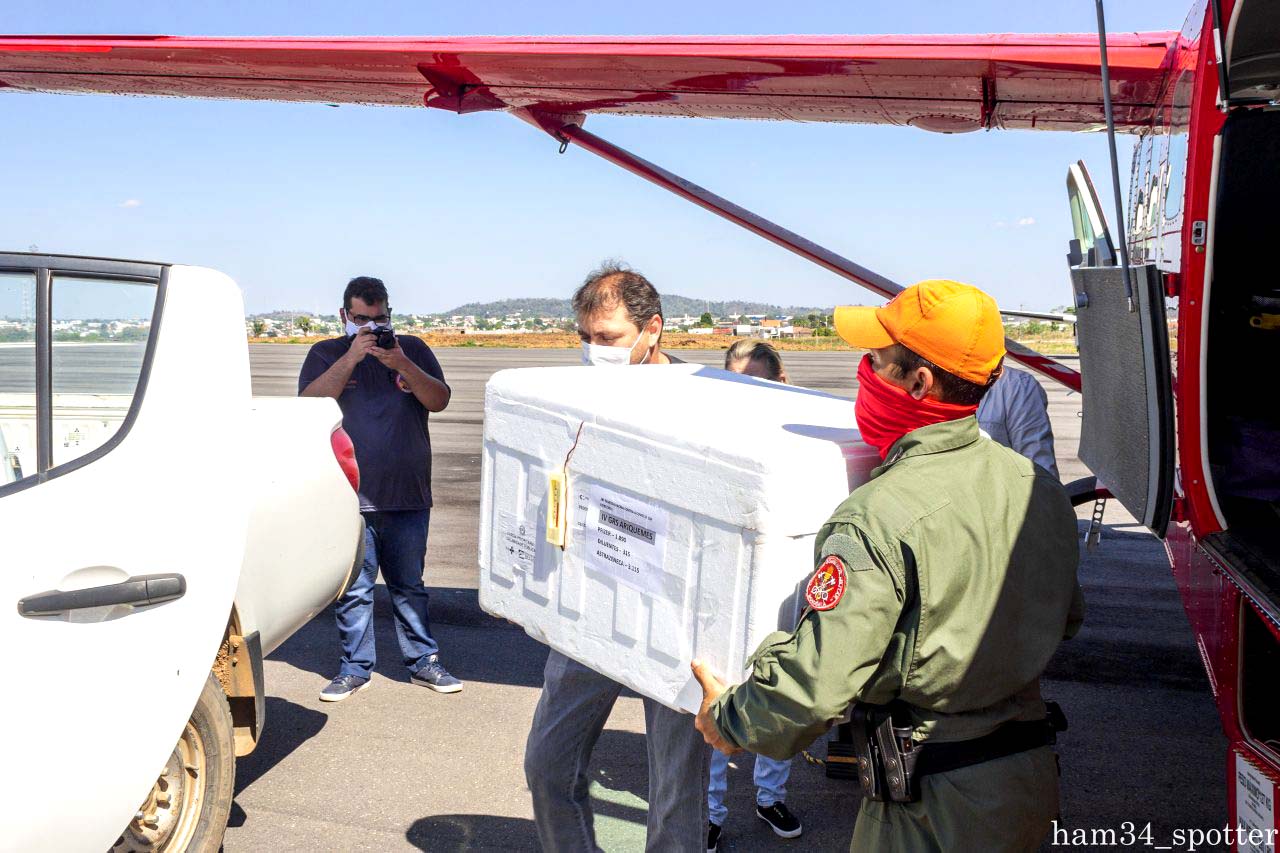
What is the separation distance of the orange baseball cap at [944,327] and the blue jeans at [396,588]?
10.9ft

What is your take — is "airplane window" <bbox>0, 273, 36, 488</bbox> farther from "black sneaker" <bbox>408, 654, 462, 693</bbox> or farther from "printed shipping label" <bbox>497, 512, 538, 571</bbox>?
"black sneaker" <bbox>408, 654, 462, 693</bbox>

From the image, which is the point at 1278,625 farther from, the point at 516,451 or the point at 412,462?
the point at 412,462

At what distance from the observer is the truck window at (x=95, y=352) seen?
282cm

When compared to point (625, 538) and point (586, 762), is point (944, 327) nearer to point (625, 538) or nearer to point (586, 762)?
point (625, 538)

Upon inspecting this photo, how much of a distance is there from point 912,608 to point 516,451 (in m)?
1.03

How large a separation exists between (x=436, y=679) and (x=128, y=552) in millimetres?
2453

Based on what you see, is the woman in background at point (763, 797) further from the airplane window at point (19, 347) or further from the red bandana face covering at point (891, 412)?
the airplane window at point (19, 347)

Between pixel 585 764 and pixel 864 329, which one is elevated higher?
pixel 864 329

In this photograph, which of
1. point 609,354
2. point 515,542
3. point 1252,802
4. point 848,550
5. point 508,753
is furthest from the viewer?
point 508,753

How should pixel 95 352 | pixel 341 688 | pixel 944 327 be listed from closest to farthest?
pixel 944 327
pixel 95 352
pixel 341 688

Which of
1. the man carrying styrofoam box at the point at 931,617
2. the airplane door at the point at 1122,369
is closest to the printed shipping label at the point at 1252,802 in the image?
the man carrying styrofoam box at the point at 931,617

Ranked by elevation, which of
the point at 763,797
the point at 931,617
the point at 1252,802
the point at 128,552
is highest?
the point at 931,617

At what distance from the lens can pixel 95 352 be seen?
295 centimetres

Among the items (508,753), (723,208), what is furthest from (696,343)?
(508,753)
